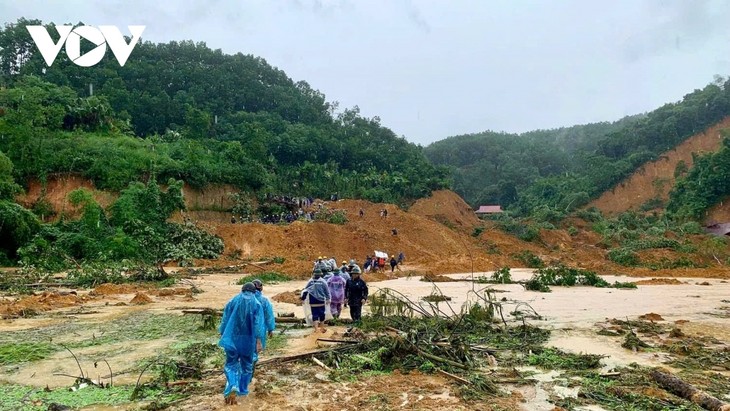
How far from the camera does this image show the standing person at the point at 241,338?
6.52 metres

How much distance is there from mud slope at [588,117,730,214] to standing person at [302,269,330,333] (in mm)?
65487

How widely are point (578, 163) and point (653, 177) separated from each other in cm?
2086

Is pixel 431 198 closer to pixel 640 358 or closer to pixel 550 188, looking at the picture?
pixel 550 188

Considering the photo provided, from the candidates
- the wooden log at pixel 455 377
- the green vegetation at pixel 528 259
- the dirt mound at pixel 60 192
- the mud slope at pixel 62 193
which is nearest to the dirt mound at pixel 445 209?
Result: the green vegetation at pixel 528 259

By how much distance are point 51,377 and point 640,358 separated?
9.31 m

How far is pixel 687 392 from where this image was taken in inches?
251

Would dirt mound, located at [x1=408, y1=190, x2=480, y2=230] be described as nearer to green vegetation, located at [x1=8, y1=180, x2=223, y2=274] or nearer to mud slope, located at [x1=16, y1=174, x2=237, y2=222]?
mud slope, located at [x1=16, y1=174, x2=237, y2=222]

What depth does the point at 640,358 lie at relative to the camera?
8.62 metres

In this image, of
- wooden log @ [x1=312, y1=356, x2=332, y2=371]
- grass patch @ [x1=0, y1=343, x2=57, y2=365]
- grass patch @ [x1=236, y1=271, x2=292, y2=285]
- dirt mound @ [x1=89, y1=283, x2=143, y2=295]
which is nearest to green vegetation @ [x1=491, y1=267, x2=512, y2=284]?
grass patch @ [x1=236, y1=271, x2=292, y2=285]

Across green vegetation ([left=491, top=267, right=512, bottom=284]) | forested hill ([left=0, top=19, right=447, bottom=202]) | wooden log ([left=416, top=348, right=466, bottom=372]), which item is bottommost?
green vegetation ([left=491, top=267, right=512, bottom=284])

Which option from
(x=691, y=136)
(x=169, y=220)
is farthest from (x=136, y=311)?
(x=691, y=136)

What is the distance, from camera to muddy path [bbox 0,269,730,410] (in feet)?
21.6

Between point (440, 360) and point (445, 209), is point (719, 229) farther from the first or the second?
point (440, 360)

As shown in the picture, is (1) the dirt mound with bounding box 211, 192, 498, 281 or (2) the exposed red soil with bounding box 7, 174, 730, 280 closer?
(2) the exposed red soil with bounding box 7, 174, 730, 280
